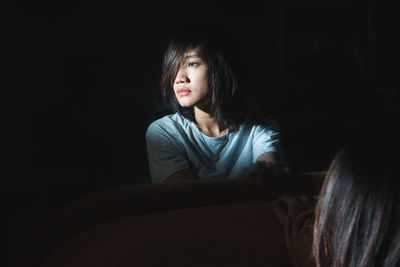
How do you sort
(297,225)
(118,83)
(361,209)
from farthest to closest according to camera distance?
(118,83) → (297,225) → (361,209)

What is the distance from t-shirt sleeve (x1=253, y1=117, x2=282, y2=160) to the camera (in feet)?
1.99

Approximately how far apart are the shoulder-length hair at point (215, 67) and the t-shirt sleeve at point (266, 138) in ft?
0.14

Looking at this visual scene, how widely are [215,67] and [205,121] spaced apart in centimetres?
10

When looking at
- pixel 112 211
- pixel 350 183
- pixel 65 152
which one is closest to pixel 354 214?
pixel 350 183

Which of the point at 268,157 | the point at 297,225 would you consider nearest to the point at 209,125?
the point at 268,157

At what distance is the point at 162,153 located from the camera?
583mm

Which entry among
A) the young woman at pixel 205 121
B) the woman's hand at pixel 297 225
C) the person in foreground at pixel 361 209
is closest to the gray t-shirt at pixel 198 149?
the young woman at pixel 205 121

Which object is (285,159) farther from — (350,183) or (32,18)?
(32,18)

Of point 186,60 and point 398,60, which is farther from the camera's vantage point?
point 398,60

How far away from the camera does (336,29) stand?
67cm

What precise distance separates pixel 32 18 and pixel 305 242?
0.49 metres

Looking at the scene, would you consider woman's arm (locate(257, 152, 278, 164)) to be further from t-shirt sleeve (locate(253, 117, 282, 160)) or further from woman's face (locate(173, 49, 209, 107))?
woman's face (locate(173, 49, 209, 107))

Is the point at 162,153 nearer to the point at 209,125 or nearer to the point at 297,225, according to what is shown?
the point at 209,125

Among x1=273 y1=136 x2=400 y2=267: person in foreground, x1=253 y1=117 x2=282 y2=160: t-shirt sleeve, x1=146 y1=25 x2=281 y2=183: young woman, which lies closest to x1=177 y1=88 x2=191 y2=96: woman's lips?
x1=146 y1=25 x2=281 y2=183: young woman
